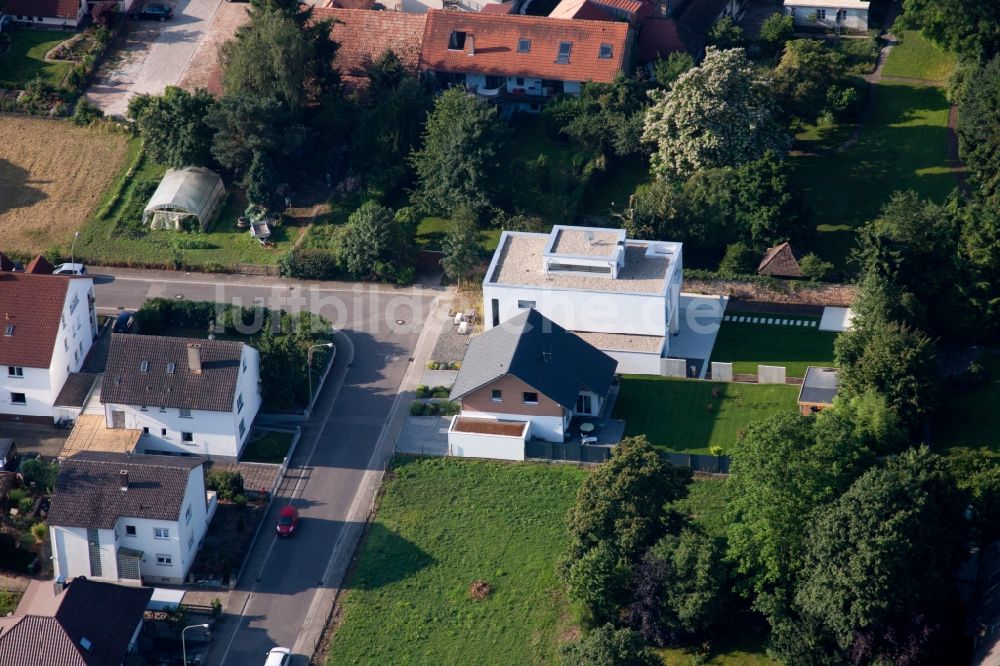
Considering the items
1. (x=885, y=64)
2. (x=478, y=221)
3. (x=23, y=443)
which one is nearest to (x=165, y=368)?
(x=23, y=443)

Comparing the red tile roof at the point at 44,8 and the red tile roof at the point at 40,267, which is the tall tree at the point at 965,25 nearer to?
the red tile roof at the point at 44,8

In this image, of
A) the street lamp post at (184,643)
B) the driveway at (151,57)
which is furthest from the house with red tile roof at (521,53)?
the street lamp post at (184,643)

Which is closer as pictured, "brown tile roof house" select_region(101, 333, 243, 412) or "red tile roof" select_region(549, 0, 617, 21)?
→ "brown tile roof house" select_region(101, 333, 243, 412)

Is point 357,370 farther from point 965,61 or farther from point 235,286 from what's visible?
point 965,61

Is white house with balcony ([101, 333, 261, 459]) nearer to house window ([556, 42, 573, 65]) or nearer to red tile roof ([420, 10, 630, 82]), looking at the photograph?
red tile roof ([420, 10, 630, 82])

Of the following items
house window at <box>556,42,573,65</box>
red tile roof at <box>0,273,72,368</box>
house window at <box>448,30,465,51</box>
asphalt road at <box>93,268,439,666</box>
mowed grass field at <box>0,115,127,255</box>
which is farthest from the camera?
house window at <box>448,30,465,51</box>

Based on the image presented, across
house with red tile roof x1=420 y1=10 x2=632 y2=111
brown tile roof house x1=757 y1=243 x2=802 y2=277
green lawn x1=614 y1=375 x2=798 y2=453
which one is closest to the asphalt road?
green lawn x1=614 y1=375 x2=798 y2=453
